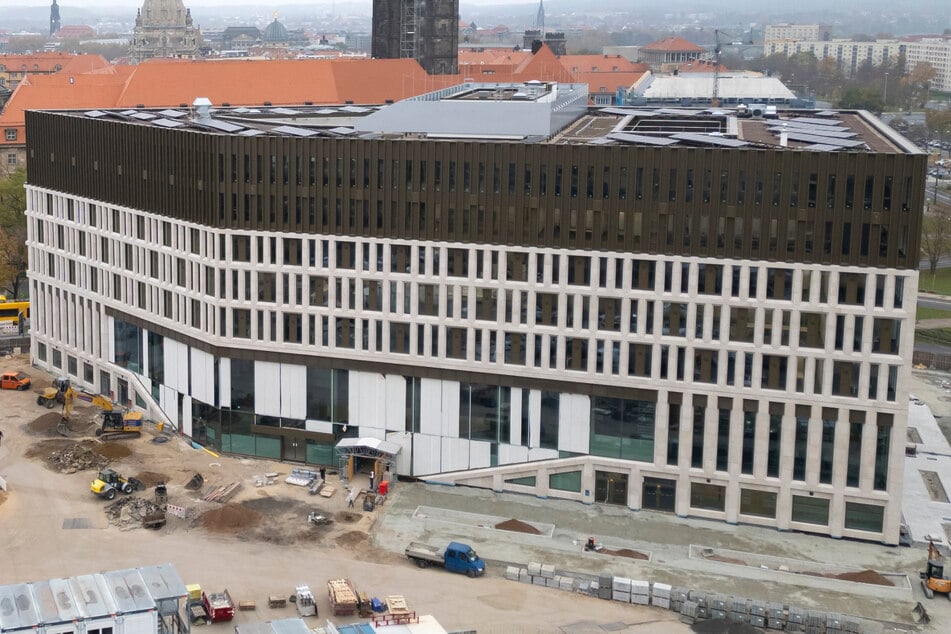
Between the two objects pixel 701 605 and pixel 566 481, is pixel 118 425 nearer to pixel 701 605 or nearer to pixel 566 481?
pixel 566 481

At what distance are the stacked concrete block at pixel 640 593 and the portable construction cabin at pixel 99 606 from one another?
23.8 meters

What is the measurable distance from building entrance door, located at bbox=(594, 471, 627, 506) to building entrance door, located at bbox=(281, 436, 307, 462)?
2089 cm

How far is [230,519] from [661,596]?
26808 millimetres

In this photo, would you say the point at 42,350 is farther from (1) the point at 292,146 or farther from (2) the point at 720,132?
(2) the point at 720,132

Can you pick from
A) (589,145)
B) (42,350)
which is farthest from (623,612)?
(42,350)

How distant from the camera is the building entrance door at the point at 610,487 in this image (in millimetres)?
81938

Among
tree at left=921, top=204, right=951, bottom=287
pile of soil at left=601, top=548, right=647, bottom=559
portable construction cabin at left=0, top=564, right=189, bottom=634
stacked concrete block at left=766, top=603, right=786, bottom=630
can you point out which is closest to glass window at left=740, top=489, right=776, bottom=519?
pile of soil at left=601, top=548, right=647, bottom=559

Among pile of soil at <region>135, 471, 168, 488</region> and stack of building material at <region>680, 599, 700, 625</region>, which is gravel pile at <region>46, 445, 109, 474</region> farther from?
stack of building material at <region>680, 599, 700, 625</region>

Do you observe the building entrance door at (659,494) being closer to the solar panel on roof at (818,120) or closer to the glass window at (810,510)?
the glass window at (810,510)

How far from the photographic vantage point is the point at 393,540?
75.9m

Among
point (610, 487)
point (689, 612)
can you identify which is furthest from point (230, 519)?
point (689, 612)

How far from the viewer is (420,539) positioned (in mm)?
76188

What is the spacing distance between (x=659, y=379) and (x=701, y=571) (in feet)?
42.2

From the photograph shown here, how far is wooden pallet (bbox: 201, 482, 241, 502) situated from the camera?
267ft
